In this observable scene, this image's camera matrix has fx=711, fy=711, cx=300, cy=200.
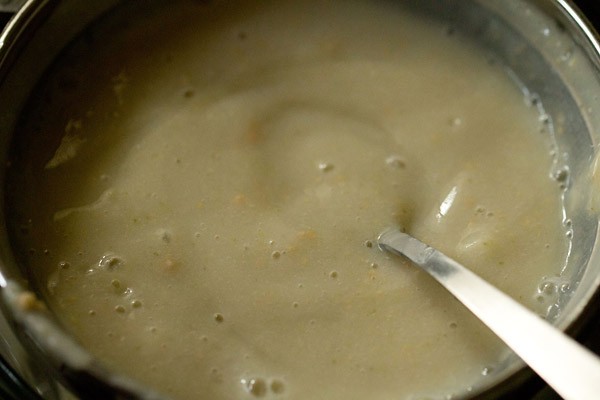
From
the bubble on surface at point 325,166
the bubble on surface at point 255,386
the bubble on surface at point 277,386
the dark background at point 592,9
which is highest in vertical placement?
the dark background at point 592,9

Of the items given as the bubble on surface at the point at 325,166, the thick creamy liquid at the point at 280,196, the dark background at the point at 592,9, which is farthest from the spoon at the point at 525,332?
the dark background at the point at 592,9

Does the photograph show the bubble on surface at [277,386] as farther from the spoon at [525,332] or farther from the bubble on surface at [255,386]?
the spoon at [525,332]

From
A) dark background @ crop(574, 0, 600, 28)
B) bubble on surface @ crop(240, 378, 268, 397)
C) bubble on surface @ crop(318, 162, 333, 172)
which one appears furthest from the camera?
dark background @ crop(574, 0, 600, 28)

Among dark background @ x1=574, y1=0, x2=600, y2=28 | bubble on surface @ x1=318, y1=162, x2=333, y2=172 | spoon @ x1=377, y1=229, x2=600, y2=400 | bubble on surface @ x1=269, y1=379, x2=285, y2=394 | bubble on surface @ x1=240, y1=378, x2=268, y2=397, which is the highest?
dark background @ x1=574, y1=0, x2=600, y2=28

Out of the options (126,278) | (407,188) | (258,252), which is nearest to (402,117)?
(407,188)

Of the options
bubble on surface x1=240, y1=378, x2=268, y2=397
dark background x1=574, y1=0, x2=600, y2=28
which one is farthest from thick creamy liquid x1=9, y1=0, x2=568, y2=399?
dark background x1=574, y1=0, x2=600, y2=28

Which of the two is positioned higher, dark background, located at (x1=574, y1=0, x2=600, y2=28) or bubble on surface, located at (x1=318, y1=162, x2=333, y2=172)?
dark background, located at (x1=574, y1=0, x2=600, y2=28)

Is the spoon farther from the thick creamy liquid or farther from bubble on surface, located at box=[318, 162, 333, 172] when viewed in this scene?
bubble on surface, located at box=[318, 162, 333, 172]
